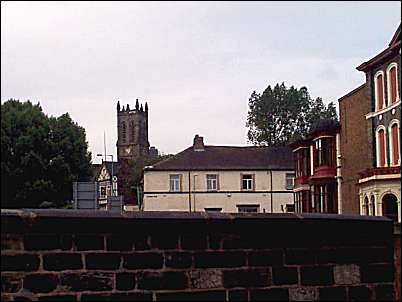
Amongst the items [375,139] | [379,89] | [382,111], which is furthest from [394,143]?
[379,89]

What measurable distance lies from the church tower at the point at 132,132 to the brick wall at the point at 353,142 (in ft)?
175

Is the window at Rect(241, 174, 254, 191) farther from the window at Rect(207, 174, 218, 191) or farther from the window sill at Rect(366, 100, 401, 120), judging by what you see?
the window sill at Rect(366, 100, 401, 120)

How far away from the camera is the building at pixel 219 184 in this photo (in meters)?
60.2

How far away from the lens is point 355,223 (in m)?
7.77

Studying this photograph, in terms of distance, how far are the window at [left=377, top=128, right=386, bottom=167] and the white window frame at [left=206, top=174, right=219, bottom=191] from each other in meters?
23.5

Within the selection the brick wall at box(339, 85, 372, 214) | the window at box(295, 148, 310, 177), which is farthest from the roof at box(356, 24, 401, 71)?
the window at box(295, 148, 310, 177)

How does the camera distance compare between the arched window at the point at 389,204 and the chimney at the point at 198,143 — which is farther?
the chimney at the point at 198,143

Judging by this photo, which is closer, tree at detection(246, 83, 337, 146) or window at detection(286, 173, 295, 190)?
window at detection(286, 173, 295, 190)

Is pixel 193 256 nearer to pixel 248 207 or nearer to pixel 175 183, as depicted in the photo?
pixel 248 207

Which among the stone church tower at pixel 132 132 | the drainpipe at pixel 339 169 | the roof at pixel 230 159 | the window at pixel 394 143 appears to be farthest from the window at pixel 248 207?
the stone church tower at pixel 132 132

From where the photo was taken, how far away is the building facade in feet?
118

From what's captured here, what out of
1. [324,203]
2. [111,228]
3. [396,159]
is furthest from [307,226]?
[324,203]

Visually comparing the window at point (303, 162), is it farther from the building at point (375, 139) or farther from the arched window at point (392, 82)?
the arched window at point (392, 82)

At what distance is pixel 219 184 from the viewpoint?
61156mm
